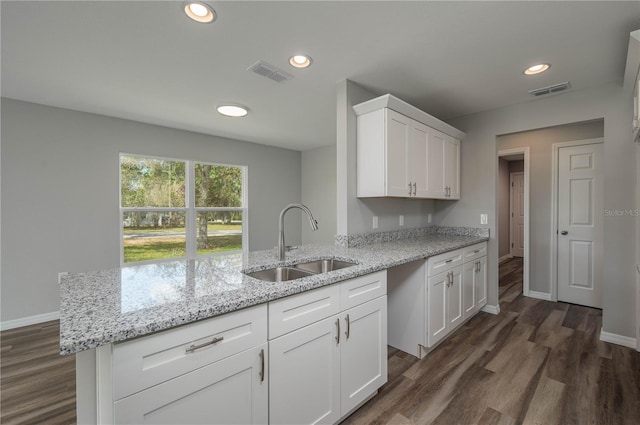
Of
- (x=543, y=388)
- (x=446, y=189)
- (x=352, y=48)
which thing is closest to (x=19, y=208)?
(x=352, y=48)

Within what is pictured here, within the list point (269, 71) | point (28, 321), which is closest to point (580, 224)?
point (269, 71)

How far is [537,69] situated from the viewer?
2.37 m

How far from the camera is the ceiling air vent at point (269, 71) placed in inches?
90.4

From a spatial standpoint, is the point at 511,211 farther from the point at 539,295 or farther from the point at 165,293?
the point at 165,293

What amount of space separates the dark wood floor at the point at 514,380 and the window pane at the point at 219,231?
3363mm

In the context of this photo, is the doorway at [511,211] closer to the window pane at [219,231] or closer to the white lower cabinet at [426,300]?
the white lower cabinet at [426,300]

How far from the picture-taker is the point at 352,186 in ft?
8.58

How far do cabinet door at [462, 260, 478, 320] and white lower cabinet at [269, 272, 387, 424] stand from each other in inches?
53.7

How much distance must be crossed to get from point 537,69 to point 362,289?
2392 millimetres

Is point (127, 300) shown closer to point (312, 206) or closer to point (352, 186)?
point (352, 186)

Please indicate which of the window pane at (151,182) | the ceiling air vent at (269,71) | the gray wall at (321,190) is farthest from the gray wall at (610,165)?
the window pane at (151,182)

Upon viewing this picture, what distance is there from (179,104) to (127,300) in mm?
2728

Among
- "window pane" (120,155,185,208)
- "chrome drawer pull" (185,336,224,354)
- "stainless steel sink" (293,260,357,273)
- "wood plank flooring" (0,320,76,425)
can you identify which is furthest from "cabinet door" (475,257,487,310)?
"window pane" (120,155,185,208)

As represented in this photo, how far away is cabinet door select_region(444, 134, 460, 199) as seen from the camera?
3257 mm
